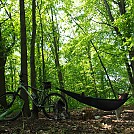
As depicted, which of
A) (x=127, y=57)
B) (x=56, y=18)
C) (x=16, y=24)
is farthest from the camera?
(x=56, y=18)

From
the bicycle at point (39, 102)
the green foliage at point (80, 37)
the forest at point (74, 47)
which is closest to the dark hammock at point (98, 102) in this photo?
the forest at point (74, 47)

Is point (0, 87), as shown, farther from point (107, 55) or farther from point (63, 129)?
point (107, 55)

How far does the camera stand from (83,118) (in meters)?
5.59

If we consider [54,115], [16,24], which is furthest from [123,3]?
[54,115]

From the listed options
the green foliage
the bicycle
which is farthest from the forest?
the bicycle

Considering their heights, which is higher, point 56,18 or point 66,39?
point 56,18

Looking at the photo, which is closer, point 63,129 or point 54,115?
point 63,129

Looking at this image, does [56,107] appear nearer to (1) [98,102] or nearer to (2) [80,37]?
(1) [98,102]

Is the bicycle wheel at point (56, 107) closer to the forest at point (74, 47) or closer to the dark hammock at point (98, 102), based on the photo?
the forest at point (74, 47)

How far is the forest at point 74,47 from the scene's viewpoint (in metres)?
5.01

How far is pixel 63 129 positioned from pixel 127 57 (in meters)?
5.90

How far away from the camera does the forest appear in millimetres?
5008

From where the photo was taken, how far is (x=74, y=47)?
11094 millimetres

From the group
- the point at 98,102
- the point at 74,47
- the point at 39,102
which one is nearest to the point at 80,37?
the point at 74,47
